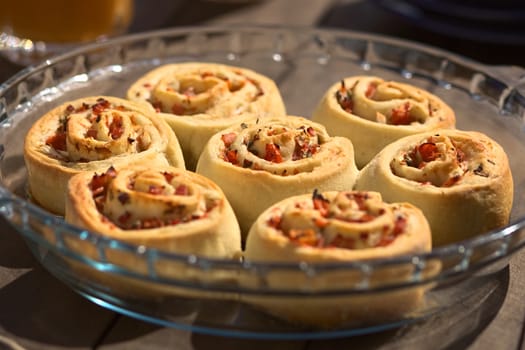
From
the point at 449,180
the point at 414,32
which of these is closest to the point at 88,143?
the point at 449,180

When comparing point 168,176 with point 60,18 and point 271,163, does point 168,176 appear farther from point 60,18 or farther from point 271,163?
point 60,18

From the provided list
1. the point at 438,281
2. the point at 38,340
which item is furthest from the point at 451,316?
the point at 38,340

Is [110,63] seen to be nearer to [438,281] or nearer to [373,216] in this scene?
[373,216]

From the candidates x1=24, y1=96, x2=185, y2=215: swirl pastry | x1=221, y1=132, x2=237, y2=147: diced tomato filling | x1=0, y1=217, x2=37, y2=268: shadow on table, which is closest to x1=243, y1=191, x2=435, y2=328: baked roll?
x1=221, y1=132, x2=237, y2=147: diced tomato filling

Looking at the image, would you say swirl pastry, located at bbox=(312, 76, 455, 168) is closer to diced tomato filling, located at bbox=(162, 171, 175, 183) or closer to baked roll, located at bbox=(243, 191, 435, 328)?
baked roll, located at bbox=(243, 191, 435, 328)

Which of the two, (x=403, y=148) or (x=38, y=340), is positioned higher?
(x=403, y=148)

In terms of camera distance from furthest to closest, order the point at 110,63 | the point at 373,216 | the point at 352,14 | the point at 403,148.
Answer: the point at 352,14 → the point at 110,63 → the point at 403,148 → the point at 373,216
